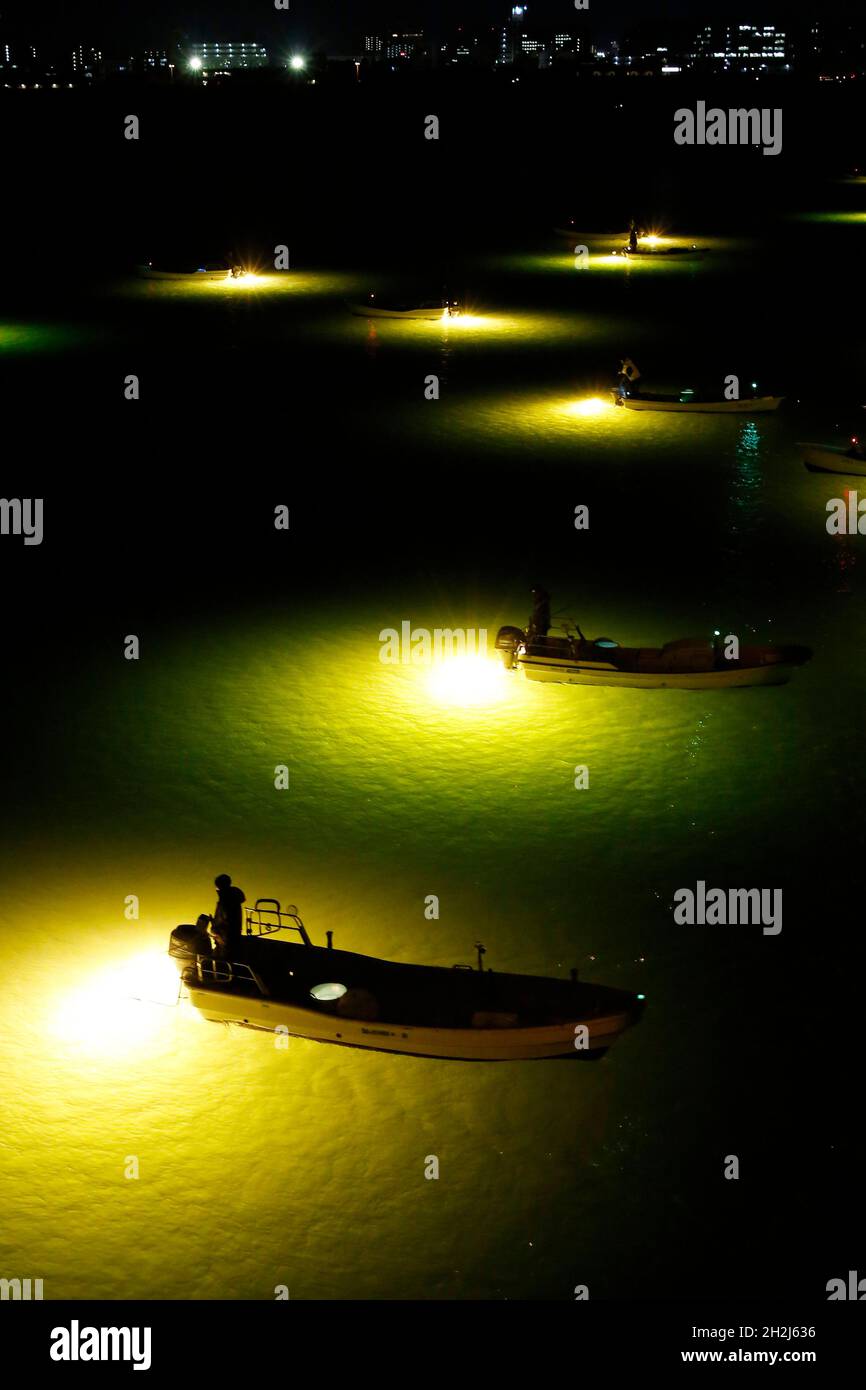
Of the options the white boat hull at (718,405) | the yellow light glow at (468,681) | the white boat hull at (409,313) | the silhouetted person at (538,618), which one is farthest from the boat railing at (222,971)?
the white boat hull at (409,313)

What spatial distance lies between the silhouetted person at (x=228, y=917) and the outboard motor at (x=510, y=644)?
7539mm

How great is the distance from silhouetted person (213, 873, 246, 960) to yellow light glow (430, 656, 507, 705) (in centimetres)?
655

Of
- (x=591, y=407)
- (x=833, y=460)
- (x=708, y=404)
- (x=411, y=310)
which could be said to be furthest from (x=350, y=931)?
(x=411, y=310)

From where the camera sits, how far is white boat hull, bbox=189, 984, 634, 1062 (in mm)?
11492

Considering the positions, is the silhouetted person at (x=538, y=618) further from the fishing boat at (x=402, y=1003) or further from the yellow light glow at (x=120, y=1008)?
the yellow light glow at (x=120, y=1008)

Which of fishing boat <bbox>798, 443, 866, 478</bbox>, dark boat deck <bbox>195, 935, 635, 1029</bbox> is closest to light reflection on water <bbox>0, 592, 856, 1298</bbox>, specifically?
dark boat deck <bbox>195, 935, 635, 1029</bbox>

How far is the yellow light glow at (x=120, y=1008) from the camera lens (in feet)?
39.1

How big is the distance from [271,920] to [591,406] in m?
21.6

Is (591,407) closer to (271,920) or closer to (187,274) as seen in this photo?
(271,920)

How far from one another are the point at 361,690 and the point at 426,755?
2039 mm

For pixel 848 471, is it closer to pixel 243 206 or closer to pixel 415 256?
pixel 415 256

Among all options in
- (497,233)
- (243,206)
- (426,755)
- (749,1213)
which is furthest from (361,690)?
(243,206)

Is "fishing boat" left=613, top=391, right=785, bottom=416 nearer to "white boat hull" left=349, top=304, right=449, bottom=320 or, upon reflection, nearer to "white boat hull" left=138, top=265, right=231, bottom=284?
"white boat hull" left=349, top=304, right=449, bottom=320

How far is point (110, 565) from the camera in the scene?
76.2 feet
